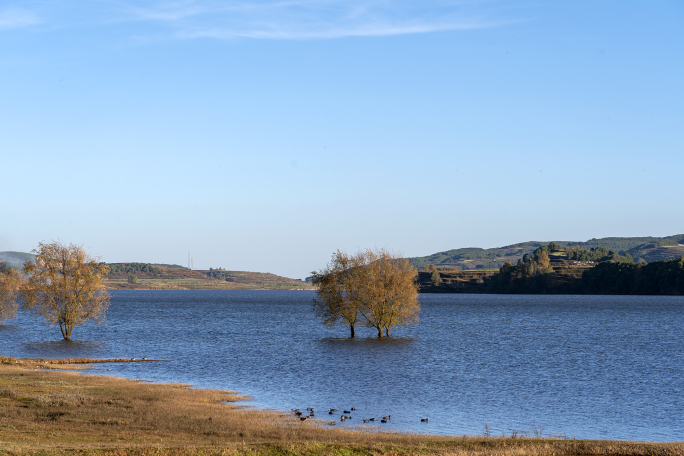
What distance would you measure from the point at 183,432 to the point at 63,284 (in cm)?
5766

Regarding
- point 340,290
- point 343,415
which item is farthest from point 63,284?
point 343,415

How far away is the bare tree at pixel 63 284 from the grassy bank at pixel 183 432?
39.6 metres

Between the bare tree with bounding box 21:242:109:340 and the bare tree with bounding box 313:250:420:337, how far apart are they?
1133 inches

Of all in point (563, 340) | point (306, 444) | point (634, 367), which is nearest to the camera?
point (306, 444)

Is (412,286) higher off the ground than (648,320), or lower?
higher

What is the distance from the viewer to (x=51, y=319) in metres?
81.9

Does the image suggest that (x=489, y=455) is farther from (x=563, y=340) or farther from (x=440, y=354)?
(x=563, y=340)

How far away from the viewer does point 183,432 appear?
28312mm

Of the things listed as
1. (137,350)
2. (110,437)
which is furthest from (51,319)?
(110,437)

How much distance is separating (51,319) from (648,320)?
111492 millimetres

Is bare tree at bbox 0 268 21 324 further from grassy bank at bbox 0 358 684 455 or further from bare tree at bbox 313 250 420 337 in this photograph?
grassy bank at bbox 0 358 684 455

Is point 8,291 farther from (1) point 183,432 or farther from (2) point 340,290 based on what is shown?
(1) point 183,432

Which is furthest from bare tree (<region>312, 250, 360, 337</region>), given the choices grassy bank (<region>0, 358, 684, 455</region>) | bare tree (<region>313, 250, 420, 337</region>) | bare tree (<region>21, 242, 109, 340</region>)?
grassy bank (<region>0, 358, 684, 455</region>)

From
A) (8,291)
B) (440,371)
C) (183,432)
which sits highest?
(8,291)
